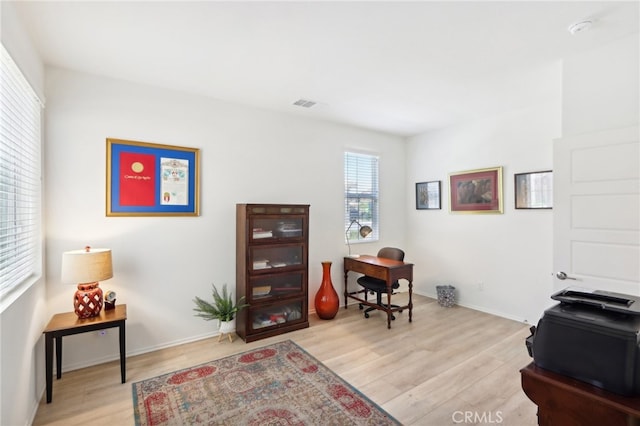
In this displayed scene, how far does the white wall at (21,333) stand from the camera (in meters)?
1.66

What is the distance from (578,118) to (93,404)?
433cm

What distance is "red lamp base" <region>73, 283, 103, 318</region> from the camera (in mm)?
2459

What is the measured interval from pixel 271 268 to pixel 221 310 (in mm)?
670

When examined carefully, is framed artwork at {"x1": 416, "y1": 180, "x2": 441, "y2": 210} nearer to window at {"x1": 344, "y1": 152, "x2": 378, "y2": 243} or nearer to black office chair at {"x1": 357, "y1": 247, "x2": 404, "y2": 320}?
window at {"x1": 344, "y1": 152, "x2": 378, "y2": 243}

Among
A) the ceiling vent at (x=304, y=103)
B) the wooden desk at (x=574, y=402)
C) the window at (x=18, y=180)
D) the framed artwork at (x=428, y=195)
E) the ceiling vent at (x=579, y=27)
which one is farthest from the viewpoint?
the framed artwork at (x=428, y=195)

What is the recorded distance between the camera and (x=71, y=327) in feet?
7.49

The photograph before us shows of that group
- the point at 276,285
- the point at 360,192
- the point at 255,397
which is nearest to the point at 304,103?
the point at 360,192

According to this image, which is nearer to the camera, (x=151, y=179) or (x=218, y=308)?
(x=151, y=179)

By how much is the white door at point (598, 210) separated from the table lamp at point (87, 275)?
148 inches

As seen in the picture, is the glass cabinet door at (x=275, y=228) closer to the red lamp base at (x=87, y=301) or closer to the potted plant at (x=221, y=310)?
the potted plant at (x=221, y=310)

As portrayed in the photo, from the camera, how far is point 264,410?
2.15 meters

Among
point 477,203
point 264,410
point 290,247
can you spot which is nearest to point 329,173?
point 290,247

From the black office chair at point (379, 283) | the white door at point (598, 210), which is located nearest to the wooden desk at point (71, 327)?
the black office chair at point (379, 283)

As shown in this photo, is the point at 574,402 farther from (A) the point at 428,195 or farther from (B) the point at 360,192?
(A) the point at 428,195
